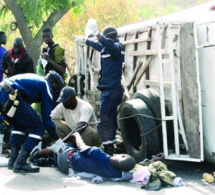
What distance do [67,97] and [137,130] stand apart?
3.81 feet

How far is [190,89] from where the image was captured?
255 inches

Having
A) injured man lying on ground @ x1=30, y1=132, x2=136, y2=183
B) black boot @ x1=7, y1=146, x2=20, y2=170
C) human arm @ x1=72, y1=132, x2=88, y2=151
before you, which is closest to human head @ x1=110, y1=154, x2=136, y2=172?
injured man lying on ground @ x1=30, y1=132, x2=136, y2=183

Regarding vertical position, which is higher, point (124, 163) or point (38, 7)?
point (38, 7)

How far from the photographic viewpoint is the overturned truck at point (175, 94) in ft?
20.9

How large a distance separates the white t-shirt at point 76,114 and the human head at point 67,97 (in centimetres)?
19

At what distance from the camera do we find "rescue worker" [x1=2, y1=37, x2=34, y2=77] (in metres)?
8.91

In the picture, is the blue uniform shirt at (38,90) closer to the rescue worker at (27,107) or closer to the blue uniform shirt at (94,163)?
the rescue worker at (27,107)

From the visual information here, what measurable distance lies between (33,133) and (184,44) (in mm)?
2233

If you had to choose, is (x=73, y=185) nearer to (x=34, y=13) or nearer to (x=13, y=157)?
(x=13, y=157)

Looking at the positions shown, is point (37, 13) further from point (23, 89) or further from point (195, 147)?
point (195, 147)

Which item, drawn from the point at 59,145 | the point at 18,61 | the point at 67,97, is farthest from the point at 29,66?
the point at 59,145

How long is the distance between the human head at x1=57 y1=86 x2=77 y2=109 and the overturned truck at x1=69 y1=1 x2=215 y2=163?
2.28 feet

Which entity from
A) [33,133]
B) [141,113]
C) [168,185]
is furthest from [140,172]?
[33,133]

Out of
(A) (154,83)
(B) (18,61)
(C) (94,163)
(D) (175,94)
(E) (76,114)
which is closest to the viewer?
(C) (94,163)
